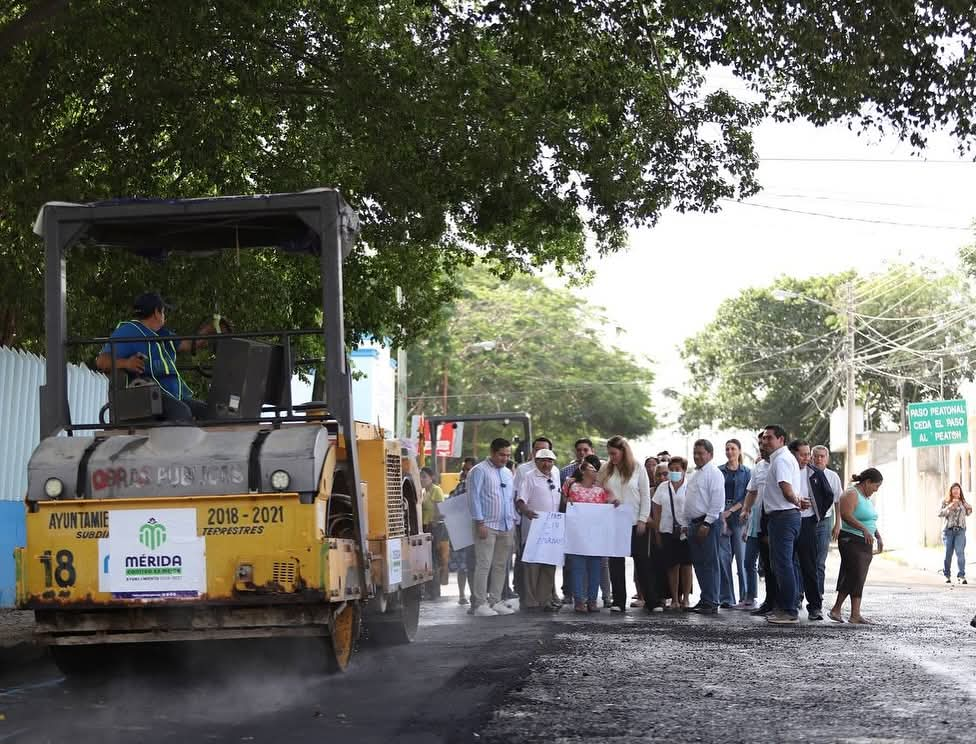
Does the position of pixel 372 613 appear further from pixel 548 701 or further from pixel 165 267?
pixel 165 267

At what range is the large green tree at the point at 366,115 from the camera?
1376cm

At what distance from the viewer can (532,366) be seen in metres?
56.4

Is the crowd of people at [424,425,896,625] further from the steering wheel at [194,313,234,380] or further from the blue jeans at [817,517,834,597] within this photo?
the steering wheel at [194,313,234,380]

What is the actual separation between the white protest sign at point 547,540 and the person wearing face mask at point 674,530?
114 cm

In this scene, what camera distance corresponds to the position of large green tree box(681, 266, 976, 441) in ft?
206

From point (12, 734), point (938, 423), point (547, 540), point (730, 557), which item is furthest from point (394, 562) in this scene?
point (938, 423)

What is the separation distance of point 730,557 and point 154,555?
953 centimetres

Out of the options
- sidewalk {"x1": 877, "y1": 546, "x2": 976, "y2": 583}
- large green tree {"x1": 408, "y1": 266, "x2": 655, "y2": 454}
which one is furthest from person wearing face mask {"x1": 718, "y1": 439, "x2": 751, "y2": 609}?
large green tree {"x1": 408, "y1": 266, "x2": 655, "y2": 454}

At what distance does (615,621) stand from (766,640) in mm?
2551

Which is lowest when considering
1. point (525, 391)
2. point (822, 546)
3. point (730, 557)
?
point (730, 557)

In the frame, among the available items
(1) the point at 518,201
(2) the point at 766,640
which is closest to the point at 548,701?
(2) the point at 766,640

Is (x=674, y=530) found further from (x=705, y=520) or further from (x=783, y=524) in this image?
(x=783, y=524)

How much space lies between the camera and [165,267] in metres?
16.1

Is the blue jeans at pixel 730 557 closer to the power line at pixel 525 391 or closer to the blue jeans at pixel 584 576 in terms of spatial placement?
the blue jeans at pixel 584 576
